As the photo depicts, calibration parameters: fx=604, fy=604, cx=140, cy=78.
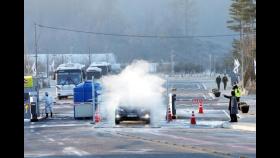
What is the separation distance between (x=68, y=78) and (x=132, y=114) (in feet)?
113

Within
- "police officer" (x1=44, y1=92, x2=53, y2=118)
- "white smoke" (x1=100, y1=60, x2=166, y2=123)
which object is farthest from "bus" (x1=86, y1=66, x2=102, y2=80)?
"police officer" (x1=44, y1=92, x2=53, y2=118)

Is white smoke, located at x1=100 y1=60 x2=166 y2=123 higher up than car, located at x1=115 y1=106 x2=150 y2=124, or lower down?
higher up

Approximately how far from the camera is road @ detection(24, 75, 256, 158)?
16.3 metres

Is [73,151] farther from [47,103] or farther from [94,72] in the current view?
[94,72]

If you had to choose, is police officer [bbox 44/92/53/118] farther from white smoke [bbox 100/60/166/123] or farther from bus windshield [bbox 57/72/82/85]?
bus windshield [bbox 57/72/82/85]

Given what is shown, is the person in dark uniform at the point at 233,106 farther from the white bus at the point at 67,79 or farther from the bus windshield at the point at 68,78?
the bus windshield at the point at 68,78

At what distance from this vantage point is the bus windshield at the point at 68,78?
62.2 metres

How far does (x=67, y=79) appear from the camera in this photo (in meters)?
62.4

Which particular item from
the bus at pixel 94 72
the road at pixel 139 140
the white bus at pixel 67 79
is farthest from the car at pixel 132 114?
the bus at pixel 94 72

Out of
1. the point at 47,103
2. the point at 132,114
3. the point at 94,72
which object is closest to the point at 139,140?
the point at 132,114
